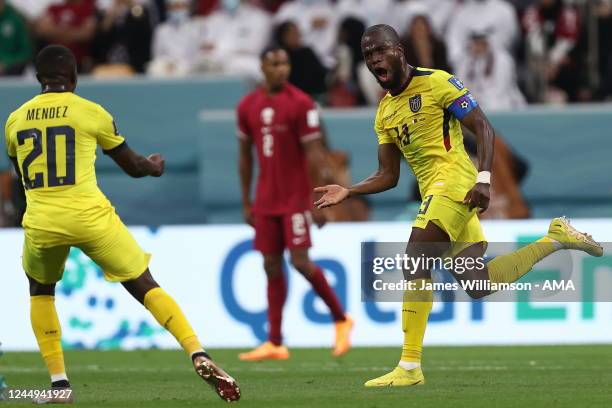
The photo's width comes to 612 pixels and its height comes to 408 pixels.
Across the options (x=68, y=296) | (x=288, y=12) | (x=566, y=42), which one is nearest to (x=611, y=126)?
(x=566, y=42)

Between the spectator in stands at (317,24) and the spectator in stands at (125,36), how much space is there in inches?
66.9

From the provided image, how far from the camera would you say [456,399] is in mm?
8562

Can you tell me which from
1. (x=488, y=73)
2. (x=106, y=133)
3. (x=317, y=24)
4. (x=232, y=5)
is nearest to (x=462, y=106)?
(x=106, y=133)

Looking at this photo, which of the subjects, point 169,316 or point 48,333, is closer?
point 169,316

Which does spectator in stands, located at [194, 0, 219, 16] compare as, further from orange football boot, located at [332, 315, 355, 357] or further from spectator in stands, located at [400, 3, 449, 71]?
orange football boot, located at [332, 315, 355, 357]

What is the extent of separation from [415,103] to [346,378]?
2.29 metres

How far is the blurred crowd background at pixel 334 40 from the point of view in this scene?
1753cm

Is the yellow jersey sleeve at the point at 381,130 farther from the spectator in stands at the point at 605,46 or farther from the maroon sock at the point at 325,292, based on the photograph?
the spectator in stands at the point at 605,46

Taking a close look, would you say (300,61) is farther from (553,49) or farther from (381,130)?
(381,130)

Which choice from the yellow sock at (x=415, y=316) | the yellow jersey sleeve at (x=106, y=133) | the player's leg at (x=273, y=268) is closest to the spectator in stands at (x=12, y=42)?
the player's leg at (x=273, y=268)

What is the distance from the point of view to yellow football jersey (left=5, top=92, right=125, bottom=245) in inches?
340

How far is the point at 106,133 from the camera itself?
344 inches

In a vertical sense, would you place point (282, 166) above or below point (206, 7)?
below

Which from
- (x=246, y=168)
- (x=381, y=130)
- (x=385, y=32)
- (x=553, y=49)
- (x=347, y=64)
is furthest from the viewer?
(x=553, y=49)
